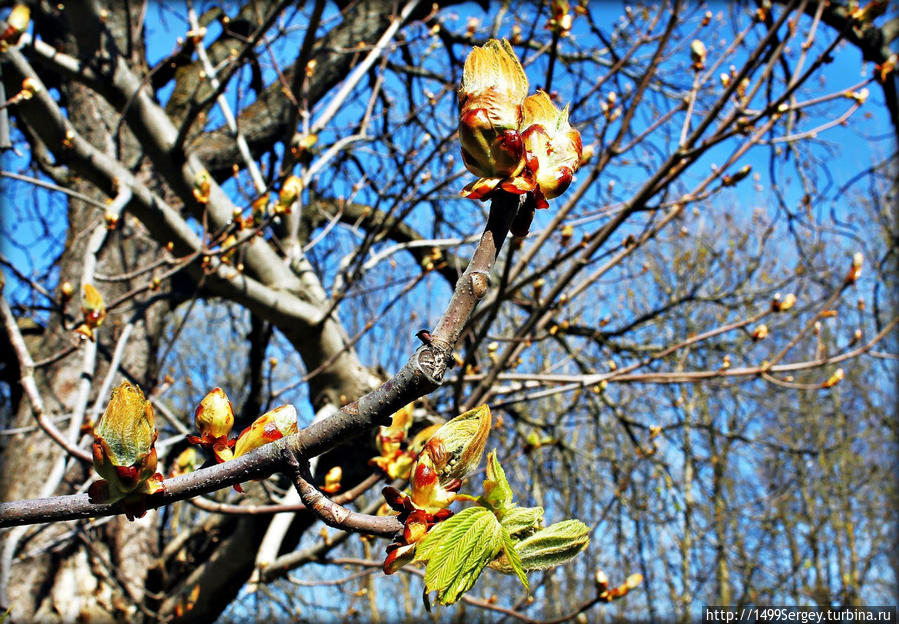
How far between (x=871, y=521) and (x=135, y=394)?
38.2ft

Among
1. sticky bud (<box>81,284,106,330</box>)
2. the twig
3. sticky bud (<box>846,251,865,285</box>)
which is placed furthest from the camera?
sticky bud (<box>846,251,865,285</box>)

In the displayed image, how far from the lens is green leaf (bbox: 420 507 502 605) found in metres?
0.47

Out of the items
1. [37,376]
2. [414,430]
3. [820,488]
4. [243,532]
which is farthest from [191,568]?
[820,488]

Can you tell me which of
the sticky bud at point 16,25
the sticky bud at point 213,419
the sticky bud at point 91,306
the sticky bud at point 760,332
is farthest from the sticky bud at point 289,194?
the sticky bud at point 760,332

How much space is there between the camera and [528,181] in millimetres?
472

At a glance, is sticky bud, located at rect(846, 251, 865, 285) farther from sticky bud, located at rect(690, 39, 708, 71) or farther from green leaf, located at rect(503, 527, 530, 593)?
green leaf, located at rect(503, 527, 530, 593)

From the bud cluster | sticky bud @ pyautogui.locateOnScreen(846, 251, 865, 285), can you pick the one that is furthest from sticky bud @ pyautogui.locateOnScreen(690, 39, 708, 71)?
the bud cluster

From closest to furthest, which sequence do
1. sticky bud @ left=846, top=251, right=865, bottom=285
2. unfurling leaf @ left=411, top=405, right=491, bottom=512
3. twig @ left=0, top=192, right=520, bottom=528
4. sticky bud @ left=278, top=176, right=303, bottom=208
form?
1. twig @ left=0, top=192, right=520, bottom=528
2. unfurling leaf @ left=411, top=405, right=491, bottom=512
3. sticky bud @ left=278, top=176, right=303, bottom=208
4. sticky bud @ left=846, top=251, right=865, bottom=285

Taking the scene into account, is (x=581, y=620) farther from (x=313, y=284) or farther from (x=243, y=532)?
(x=313, y=284)

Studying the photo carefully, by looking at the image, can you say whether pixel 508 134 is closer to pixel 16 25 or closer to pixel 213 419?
pixel 213 419

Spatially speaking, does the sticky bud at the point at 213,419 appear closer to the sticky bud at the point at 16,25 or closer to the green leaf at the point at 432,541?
the green leaf at the point at 432,541

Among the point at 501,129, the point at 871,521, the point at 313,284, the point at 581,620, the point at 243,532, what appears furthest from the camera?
the point at 871,521

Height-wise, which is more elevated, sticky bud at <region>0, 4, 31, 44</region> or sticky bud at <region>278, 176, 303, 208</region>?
sticky bud at <region>0, 4, 31, 44</region>

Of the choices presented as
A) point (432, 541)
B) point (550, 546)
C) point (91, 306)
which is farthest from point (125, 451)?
point (91, 306)
